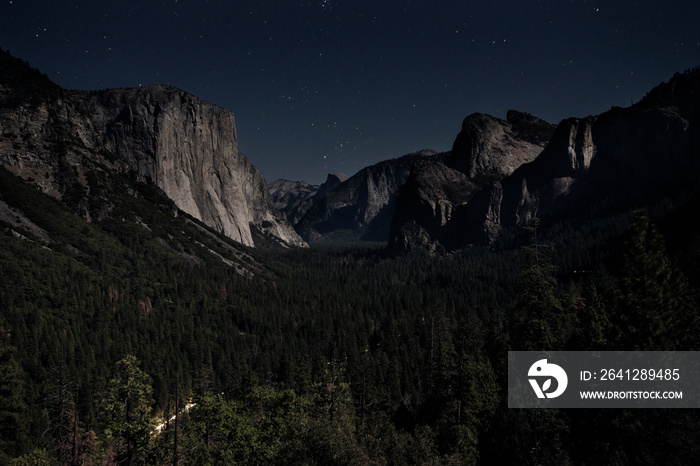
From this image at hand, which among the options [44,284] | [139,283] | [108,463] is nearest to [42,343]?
[44,284]

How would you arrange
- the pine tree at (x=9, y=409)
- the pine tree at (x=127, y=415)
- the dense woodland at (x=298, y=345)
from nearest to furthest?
the dense woodland at (x=298, y=345) → the pine tree at (x=127, y=415) → the pine tree at (x=9, y=409)

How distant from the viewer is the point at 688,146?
19612 cm

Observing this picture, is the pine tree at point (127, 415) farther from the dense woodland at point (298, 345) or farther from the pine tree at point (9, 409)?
the pine tree at point (9, 409)

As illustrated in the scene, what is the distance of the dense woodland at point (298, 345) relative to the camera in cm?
2084

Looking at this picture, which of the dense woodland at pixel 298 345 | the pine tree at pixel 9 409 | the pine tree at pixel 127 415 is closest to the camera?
the dense woodland at pixel 298 345

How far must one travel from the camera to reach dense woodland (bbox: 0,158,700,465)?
20.8 metres

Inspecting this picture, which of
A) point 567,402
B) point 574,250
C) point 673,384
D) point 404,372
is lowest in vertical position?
point 404,372

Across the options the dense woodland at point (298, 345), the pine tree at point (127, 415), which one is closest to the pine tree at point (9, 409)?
the dense woodland at point (298, 345)

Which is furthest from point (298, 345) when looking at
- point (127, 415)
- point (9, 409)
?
point (127, 415)

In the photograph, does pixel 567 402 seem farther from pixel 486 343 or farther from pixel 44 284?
pixel 44 284

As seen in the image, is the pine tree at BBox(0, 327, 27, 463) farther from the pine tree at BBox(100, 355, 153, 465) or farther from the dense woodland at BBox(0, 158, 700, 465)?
the pine tree at BBox(100, 355, 153, 465)

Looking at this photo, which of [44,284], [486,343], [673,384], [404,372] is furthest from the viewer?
[44,284]

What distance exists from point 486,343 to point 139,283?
109m

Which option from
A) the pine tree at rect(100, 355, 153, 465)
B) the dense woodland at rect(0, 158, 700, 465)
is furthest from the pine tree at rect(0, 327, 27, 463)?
the pine tree at rect(100, 355, 153, 465)
